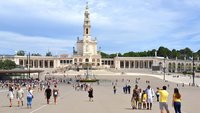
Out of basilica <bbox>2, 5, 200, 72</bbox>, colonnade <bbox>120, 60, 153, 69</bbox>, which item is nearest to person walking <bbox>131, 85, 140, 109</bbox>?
basilica <bbox>2, 5, 200, 72</bbox>

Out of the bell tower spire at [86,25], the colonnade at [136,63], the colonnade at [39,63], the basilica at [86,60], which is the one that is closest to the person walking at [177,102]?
the basilica at [86,60]

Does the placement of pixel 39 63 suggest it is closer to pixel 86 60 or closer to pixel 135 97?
pixel 86 60

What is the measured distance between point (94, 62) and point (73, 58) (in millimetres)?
9311

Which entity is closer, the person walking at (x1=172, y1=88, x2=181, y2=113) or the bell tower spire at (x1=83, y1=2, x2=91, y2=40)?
the person walking at (x1=172, y1=88, x2=181, y2=113)

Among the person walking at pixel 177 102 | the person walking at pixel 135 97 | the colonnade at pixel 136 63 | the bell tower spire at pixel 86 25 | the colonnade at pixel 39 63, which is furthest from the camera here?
the colonnade at pixel 136 63

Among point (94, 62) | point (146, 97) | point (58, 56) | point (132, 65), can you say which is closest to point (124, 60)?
point (132, 65)

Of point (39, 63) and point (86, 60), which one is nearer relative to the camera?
point (86, 60)

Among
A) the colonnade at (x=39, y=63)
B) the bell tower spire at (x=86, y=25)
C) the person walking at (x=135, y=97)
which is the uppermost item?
the bell tower spire at (x=86, y=25)

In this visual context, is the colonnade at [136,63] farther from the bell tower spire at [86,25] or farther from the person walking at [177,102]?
the person walking at [177,102]

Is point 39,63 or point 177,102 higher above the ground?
point 39,63

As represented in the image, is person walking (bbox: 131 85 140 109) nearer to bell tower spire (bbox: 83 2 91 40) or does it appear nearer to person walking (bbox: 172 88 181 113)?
person walking (bbox: 172 88 181 113)

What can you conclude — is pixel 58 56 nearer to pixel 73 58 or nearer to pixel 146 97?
pixel 73 58

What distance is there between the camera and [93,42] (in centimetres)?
17212

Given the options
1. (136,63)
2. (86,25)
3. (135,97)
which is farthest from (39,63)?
(135,97)
